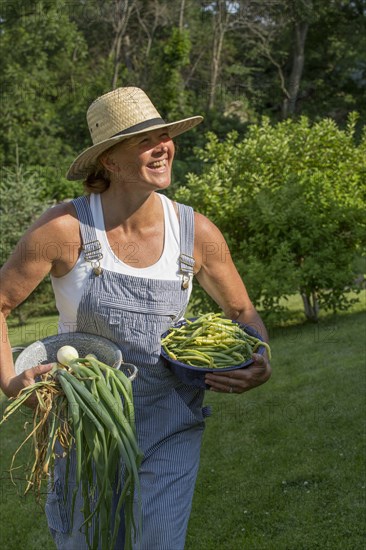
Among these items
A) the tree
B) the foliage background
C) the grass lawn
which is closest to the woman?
the grass lawn

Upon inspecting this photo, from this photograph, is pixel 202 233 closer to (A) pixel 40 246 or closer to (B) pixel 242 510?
(A) pixel 40 246

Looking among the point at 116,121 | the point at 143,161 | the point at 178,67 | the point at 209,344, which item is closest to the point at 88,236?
the point at 143,161

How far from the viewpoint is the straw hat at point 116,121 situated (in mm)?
3236

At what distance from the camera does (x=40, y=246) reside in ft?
10.3

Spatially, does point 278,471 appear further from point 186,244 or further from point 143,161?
point 143,161

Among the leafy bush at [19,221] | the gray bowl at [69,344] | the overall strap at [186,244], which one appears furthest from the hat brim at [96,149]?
the leafy bush at [19,221]

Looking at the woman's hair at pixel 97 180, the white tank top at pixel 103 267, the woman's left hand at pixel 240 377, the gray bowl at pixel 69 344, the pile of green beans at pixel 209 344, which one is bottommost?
the woman's left hand at pixel 240 377

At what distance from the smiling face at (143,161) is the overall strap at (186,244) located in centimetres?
24

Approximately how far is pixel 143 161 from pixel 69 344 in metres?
0.78

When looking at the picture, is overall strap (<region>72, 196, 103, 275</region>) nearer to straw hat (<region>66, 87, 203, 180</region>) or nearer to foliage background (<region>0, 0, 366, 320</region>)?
straw hat (<region>66, 87, 203, 180</region>)

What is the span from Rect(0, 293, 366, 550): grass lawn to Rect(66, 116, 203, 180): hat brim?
1824 millimetres

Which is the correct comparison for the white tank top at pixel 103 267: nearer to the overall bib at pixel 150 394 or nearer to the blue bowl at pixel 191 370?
the overall bib at pixel 150 394

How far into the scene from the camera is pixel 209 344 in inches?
130

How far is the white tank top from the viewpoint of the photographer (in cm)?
316
